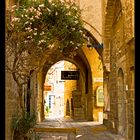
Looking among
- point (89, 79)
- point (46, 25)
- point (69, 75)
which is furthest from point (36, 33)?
point (89, 79)

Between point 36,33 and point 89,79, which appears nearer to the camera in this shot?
point 36,33

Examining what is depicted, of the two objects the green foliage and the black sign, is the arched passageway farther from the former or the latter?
the green foliage

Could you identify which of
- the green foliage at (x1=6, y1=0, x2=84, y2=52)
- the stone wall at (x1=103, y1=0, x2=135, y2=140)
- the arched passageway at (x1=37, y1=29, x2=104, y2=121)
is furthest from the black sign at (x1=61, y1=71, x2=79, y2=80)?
the green foliage at (x1=6, y1=0, x2=84, y2=52)

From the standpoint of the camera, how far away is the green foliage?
29.7 ft

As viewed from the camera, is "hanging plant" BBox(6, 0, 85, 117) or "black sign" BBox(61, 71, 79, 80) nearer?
"hanging plant" BBox(6, 0, 85, 117)

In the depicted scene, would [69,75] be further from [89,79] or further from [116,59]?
[116,59]

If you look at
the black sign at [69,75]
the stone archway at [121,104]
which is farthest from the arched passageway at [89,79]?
the stone archway at [121,104]

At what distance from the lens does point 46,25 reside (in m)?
10.2

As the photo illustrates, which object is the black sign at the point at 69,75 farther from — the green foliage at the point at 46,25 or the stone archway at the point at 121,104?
the green foliage at the point at 46,25

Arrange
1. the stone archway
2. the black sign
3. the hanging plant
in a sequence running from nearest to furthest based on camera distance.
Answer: the hanging plant, the stone archway, the black sign

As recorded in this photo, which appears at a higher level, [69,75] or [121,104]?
[69,75]

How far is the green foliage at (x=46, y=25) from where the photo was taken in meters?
9.05

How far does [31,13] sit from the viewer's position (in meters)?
9.79
